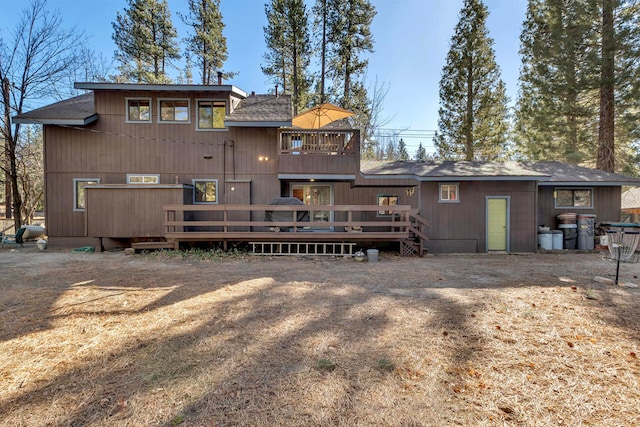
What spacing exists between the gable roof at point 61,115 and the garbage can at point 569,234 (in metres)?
17.7

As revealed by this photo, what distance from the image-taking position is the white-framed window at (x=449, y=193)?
10.2 meters

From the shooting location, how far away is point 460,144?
18.3m

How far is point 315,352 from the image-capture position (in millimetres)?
2846

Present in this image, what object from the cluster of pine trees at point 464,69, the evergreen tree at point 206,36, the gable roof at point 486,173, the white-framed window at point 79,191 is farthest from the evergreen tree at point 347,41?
the white-framed window at point 79,191

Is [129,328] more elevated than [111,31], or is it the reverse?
[111,31]

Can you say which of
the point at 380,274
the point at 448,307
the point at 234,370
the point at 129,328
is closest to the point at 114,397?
the point at 234,370

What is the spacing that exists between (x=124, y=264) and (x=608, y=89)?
20350mm

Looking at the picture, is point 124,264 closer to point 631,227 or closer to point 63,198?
point 63,198

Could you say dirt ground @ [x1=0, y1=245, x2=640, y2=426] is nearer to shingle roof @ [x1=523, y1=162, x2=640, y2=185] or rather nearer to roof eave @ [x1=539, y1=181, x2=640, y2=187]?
roof eave @ [x1=539, y1=181, x2=640, y2=187]

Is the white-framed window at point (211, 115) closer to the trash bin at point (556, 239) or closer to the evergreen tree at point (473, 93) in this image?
the trash bin at point (556, 239)

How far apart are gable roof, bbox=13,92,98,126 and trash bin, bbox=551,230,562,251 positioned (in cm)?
1722

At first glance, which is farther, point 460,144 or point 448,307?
point 460,144

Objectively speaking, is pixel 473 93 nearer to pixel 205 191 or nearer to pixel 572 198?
pixel 572 198

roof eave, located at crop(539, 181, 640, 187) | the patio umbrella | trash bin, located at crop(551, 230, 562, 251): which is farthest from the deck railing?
roof eave, located at crop(539, 181, 640, 187)
